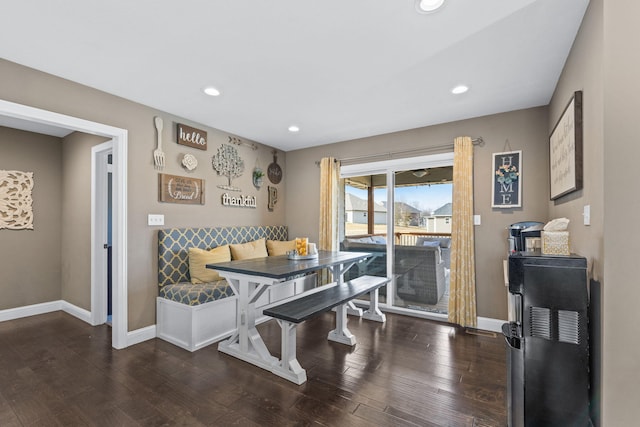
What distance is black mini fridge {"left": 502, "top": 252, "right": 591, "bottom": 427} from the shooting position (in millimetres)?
1517

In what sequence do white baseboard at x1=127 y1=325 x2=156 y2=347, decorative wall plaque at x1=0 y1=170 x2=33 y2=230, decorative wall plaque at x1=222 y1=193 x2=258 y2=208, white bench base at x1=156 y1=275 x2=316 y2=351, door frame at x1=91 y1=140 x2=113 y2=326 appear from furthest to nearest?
decorative wall plaque at x1=222 y1=193 x2=258 y2=208
decorative wall plaque at x1=0 y1=170 x2=33 y2=230
door frame at x1=91 y1=140 x2=113 y2=326
white baseboard at x1=127 y1=325 x2=156 y2=347
white bench base at x1=156 y1=275 x2=316 y2=351

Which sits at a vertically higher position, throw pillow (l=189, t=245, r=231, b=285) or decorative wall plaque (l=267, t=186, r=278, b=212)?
decorative wall plaque (l=267, t=186, r=278, b=212)

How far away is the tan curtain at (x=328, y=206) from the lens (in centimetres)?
442

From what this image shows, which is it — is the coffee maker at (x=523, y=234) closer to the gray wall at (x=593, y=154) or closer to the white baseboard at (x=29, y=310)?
the gray wall at (x=593, y=154)

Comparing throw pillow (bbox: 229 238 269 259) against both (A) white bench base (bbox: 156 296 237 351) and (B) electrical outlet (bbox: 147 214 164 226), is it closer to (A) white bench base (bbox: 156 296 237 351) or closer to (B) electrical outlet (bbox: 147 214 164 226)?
(A) white bench base (bbox: 156 296 237 351)

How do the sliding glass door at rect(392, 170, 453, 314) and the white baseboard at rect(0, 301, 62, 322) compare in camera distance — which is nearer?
the white baseboard at rect(0, 301, 62, 322)

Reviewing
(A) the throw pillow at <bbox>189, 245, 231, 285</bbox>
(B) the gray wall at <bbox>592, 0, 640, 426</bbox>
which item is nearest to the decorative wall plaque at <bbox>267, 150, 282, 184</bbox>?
(A) the throw pillow at <bbox>189, 245, 231, 285</bbox>

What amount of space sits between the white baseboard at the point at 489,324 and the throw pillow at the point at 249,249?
111 inches

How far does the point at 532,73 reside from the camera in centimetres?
244

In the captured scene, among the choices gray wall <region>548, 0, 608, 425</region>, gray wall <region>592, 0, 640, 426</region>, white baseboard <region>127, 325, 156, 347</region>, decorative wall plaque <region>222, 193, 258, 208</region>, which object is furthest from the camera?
decorative wall plaque <region>222, 193, 258, 208</region>

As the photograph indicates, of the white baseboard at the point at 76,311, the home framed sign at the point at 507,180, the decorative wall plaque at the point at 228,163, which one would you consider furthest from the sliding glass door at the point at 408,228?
the white baseboard at the point at 76,311

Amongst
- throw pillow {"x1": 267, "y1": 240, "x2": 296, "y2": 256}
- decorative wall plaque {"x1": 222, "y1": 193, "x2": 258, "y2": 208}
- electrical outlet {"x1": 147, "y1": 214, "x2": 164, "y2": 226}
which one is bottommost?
throw pillow {"x1": 267, "y1": 240, "x2": 296, "y2": 256}

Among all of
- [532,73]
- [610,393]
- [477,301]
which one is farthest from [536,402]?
[532,73]

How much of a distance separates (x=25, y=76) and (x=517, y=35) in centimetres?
367
